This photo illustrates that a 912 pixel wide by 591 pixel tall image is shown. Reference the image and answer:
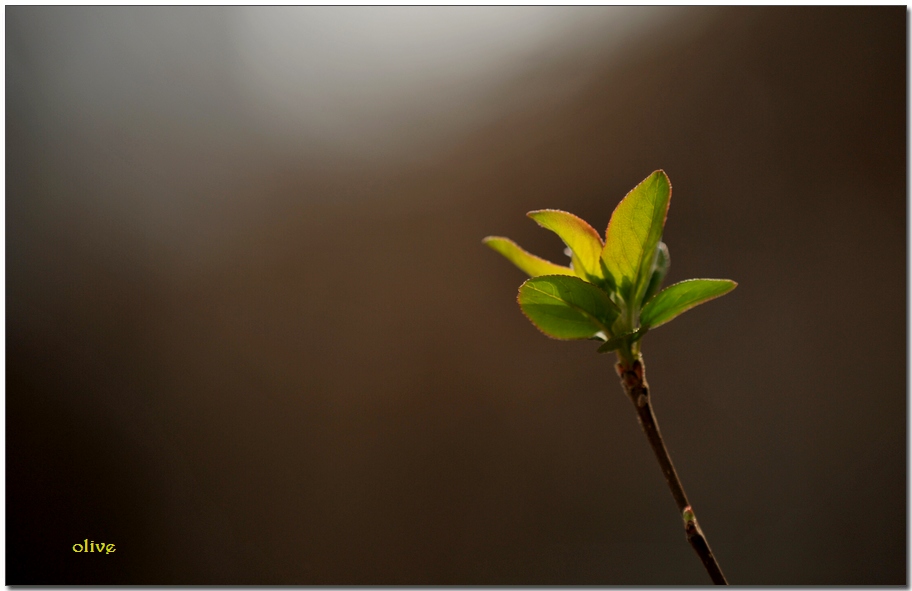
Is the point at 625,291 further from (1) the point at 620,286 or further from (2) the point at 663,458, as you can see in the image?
(2) the point at 663,458

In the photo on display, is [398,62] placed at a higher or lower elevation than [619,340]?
higher

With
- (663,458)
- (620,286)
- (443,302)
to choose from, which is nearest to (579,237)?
(620,286)

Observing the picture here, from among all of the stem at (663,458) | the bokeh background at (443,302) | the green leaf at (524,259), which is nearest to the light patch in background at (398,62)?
the bokeh background at (443,302)

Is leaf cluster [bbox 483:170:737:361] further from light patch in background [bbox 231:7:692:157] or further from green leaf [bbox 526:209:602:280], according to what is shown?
light patch in background [bbox 231:7:692:157]

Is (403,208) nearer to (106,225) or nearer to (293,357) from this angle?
(293,357)

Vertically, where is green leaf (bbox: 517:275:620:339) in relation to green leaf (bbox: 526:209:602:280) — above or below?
below

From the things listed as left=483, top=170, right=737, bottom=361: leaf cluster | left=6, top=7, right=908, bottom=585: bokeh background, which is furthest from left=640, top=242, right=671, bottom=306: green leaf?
left=6, top=7, right=908, bottom=585: bokeh background

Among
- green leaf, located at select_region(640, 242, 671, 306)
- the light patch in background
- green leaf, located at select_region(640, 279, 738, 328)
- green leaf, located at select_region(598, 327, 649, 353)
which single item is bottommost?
green leaf, located at select_region(598, 327, 649, 353)

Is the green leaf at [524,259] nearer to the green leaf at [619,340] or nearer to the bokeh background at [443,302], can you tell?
the green leaf at [619,340]
